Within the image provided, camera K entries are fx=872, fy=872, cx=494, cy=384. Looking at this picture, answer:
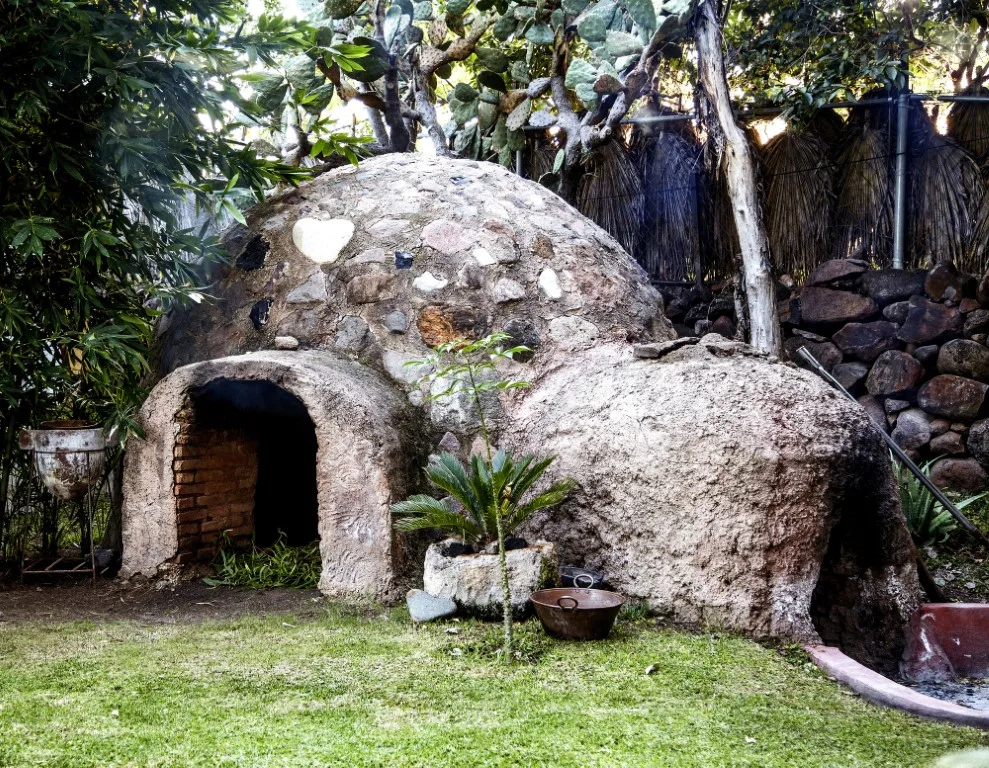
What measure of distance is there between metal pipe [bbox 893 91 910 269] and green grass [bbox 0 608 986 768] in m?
3.70

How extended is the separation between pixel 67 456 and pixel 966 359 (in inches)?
219

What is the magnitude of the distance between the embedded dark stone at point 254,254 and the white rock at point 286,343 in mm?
550

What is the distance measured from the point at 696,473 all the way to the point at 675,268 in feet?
11.0

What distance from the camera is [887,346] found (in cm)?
609

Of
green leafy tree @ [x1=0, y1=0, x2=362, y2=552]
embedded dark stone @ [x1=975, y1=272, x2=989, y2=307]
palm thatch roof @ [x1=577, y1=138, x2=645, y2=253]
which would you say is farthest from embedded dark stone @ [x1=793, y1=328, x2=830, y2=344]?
green leafy tree @ [x1=0, y1=0, x2=362, y2=552]

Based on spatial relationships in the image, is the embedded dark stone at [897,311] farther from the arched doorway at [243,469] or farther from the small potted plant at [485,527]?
the arched doorway at [243,469]

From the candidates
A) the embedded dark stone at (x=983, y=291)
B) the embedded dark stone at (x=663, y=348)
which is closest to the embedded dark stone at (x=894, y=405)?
the embedded dark stone at (x=983, y=291)

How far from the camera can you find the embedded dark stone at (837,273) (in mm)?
6184

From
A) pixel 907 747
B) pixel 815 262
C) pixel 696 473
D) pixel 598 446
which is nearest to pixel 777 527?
pixel 696 473

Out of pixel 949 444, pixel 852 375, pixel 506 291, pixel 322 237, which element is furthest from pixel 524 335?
pixel 949 444

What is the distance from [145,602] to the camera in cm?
432

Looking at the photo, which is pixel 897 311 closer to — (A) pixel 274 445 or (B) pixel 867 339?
(B) pixel 867 339

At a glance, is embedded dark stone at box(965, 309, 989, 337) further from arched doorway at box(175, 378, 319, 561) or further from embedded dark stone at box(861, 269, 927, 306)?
arched doorway at box(175, 378, 319, 561)

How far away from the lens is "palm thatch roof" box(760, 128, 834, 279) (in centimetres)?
631
